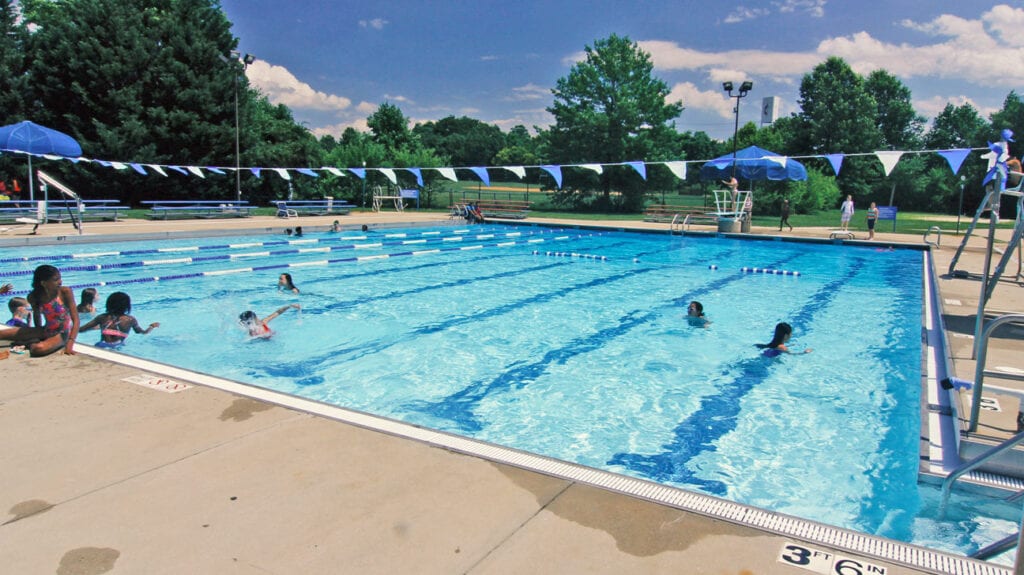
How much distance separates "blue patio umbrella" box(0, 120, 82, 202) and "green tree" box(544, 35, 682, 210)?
80.0 feet

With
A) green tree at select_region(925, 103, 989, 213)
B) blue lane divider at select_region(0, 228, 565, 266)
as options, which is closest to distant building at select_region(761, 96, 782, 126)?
green tree at select_region(925, 103, 989, 213)

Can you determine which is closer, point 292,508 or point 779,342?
point 292,508

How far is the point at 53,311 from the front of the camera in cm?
550

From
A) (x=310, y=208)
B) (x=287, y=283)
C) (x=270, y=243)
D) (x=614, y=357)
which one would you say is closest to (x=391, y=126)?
(x=310, y=208)

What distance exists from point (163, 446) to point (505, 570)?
90.1 inches

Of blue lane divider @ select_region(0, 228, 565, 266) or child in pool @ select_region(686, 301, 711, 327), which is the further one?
blue lane divider @ select_region(0, 228, 565, 266)

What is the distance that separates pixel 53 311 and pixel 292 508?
4202 millimetres

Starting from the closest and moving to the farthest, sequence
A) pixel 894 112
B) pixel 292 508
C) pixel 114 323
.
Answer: pixel 292 508
pixel 114 323
pixel 894 112

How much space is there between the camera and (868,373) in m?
7.10

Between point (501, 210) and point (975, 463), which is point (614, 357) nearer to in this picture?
point (975, 463)

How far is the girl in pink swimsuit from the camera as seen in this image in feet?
17.7

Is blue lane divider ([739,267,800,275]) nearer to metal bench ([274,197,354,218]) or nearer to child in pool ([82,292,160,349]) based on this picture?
child in pool ([82,292,160,349])

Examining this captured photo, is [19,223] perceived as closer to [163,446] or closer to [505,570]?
[163,446]

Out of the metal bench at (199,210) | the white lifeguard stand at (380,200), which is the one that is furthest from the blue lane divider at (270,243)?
the white lifeguard stand at (380,200)
